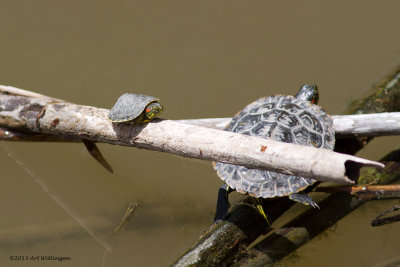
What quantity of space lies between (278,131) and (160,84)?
7.40 ft

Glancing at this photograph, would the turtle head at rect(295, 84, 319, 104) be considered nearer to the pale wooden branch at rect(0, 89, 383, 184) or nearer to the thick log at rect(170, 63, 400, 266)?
the thick log at rect(170, 63, 400, 266)

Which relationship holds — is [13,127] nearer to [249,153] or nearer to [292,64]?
[249,153]

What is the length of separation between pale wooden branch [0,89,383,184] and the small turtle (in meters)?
0.07

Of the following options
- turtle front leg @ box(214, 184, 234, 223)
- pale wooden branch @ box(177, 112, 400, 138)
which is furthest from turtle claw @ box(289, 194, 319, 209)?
pale wooden branch @ box(177, 112, 400, 138)

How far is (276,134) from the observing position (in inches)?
A: 138

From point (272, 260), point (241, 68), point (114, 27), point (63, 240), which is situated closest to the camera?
point (272, 260)

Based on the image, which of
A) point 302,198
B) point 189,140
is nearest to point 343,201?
point 302,198

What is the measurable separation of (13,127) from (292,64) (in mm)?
3668

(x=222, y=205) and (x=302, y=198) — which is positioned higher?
(x=302, y=198)

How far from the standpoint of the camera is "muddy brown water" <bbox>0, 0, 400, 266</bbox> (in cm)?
411

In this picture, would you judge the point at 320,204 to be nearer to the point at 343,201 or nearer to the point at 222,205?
the point at 343,201

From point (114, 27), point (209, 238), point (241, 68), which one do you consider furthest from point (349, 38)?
point (209, 238)

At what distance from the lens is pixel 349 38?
567 cm

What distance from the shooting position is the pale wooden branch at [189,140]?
6.40 feet
